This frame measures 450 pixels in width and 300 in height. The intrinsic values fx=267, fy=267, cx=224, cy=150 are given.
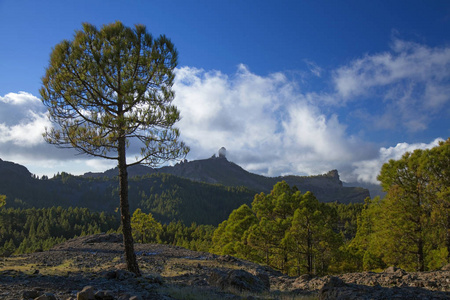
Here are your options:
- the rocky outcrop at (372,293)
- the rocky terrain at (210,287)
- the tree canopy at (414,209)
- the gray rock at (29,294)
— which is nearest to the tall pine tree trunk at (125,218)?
the rocky terrain at (210,287)

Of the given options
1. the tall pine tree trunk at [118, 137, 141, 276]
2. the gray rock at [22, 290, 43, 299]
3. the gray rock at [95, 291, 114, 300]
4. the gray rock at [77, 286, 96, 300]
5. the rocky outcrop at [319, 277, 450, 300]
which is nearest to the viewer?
the gray rock at [77, 286, 96, 300]

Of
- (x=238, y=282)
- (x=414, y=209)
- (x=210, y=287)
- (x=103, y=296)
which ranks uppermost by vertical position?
(x=414, y=209)

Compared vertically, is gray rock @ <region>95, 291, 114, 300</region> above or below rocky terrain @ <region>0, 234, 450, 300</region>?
above

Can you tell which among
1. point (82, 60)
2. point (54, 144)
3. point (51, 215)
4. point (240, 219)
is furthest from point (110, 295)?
point (51, 215)

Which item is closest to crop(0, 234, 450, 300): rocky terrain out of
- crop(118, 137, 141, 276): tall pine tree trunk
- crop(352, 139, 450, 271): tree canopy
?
crop(118, 137, 141, 276): tall pine tree trunk

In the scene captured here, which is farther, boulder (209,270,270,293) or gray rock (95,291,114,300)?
boulder (209,270,270,293)

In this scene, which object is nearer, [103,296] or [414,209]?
[103,296]

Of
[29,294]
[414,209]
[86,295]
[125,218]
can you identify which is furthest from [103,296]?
[414,209]

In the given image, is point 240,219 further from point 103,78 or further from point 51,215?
point 51,215

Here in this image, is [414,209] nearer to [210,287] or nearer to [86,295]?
[210,287]

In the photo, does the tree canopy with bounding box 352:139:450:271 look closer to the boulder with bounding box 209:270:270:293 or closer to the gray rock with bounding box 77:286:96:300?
the boulder with bounding box 209:270:270:293

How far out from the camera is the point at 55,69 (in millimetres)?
11977

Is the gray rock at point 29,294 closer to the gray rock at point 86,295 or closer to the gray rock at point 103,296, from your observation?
the gray rock at point 86,295

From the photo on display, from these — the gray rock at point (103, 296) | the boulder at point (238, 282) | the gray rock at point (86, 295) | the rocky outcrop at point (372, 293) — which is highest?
the gray rock at point (86, 295)
